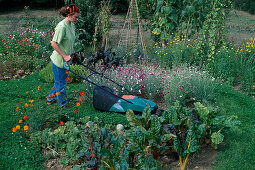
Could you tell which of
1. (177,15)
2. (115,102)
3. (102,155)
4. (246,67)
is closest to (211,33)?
(246,67)

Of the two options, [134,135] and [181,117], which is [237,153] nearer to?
[181,117]

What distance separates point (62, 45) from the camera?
4.14 meters

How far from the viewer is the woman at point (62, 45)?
394 centimetres

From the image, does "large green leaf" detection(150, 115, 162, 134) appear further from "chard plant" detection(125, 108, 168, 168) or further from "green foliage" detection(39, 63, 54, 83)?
"green foliage" detection(39, 63, 54, 83)

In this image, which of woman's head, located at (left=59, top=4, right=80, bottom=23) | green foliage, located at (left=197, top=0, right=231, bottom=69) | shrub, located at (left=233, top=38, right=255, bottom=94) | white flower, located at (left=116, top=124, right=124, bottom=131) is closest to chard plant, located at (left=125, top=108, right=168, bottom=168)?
white flower, located at (left=116, top=124, right=124, bottom=131)

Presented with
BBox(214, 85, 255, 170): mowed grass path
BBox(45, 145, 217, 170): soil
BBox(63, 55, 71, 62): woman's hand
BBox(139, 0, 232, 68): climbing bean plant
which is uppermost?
BBox(139, 0, 232, 68): climbing bean plant

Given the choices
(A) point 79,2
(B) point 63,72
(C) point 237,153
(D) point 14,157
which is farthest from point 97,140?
(A) point 79,2

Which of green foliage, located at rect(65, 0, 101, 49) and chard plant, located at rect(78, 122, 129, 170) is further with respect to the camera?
green foliage, located at rect(65, 0, 101, 49)

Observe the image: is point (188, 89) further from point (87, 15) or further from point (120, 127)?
point (87, 15)

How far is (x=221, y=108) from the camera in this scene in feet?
15.5

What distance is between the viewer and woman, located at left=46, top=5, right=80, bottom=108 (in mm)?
3939

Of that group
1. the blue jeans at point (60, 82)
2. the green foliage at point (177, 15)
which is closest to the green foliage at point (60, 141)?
the blue jeans at point (60, 82)

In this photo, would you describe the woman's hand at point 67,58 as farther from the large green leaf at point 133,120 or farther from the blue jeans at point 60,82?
the large green leaf at point 133,120

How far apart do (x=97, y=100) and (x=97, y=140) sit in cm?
125
